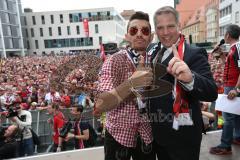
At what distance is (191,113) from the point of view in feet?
5.05

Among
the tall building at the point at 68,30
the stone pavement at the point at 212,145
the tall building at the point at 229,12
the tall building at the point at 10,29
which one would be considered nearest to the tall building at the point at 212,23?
the tall building at the point at 229,12

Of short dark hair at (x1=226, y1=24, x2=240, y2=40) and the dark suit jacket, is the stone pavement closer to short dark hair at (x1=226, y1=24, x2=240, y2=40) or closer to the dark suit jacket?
short dark hair at (x1=226, y1=24, x2=240, y2=40)

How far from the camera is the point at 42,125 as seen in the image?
6500 millimetres

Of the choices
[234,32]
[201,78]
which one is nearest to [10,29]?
[234,32]

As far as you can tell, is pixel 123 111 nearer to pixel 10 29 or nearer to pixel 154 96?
pixel 154 96

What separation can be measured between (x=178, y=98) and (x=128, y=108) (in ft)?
1.13

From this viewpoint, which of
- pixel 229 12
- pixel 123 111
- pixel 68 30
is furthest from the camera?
pixel 68 30

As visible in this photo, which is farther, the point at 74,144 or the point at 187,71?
the point at 74,144

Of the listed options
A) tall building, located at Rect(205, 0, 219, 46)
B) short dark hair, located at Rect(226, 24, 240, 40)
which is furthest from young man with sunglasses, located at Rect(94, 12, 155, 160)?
tall building, located at Rect(205, 0, 219, 46)

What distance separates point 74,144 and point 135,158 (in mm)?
3418

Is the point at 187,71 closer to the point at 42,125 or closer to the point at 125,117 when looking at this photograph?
the point at 125,117

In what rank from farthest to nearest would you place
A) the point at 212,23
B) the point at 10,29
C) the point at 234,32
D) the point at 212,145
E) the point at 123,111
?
the point at 10,29, the point at 212,23, the point at 212,145, the point at 234,32, the point at 123,111

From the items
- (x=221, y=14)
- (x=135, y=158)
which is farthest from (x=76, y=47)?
(x=135, y=158)

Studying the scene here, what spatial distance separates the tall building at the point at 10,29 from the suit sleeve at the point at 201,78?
61.1m
